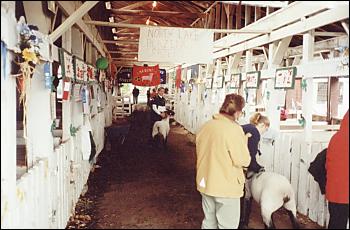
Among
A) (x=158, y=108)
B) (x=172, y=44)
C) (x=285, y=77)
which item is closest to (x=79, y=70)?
(x=172, y=44)

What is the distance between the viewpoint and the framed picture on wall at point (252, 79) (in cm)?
767

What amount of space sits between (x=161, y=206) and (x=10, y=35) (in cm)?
374

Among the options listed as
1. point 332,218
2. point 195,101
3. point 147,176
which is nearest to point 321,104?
point 195,101

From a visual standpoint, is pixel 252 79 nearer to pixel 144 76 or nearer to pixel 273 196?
pixel 273 196

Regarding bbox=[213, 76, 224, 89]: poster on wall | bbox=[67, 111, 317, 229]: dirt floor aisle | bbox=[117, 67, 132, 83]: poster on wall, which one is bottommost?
bbox=[67, 111, 317, 229]: dirt floor aisle

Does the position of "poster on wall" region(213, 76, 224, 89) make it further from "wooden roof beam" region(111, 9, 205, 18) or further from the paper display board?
the paper display board

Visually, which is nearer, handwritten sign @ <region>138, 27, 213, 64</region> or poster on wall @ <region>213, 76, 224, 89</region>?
handwritten sign @ <region>138, 27, 213, 64</region>

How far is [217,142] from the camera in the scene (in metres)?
3.92

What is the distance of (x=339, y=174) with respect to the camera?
394 centimetres

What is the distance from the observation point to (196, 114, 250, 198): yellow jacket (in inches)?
153

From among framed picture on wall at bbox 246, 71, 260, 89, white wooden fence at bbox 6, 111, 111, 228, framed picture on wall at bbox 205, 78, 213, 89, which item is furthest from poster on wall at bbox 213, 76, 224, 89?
white wooden fence at bbox 6, 111, 111, 228

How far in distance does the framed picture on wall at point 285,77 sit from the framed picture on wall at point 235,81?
2.40 meters

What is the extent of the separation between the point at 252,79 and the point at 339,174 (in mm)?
4151

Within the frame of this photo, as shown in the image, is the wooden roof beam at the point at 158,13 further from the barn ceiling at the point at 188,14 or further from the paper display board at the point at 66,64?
the paper display board at the point at 66,64
